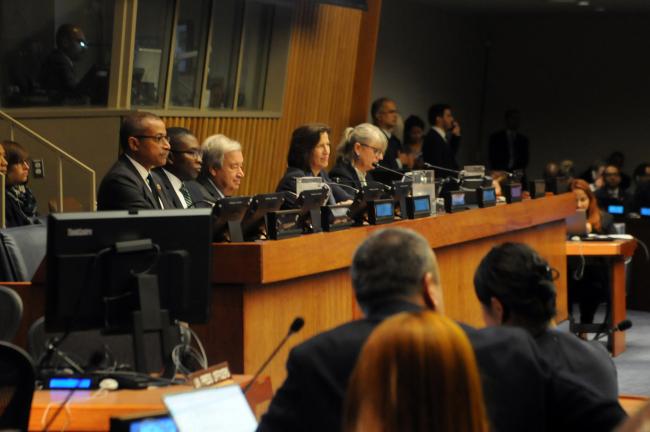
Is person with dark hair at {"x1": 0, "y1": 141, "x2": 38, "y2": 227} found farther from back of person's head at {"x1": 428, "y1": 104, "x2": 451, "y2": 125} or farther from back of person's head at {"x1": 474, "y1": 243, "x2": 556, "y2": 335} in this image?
back of person's head at {"x1": 474, "y1": 243, "x2": 556, "y2": 335}

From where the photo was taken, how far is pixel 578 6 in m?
18.0

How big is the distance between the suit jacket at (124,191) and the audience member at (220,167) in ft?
1.64

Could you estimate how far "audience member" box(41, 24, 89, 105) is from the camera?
1046 centimetres

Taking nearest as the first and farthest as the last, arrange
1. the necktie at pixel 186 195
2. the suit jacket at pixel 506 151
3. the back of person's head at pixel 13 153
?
the necktie at pixel 186 195 → the back of person's head at pixel 13 153 → the suit jacket at pixel 506 151

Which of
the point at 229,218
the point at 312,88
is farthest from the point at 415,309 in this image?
the point at 312,88

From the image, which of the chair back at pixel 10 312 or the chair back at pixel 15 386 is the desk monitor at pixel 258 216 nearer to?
the chair back at pixel 10 312

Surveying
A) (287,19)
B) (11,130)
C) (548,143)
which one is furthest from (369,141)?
(548,143)

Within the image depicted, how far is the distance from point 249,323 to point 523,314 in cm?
190

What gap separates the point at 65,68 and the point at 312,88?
11.4 ft

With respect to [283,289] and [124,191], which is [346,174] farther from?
[283,289]

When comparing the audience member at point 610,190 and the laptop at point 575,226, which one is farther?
the audience member at point 610,190

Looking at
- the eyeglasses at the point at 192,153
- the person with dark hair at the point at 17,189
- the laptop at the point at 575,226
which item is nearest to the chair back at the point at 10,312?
the eyeglasses at the point at 192,153

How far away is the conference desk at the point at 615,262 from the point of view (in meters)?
8.73

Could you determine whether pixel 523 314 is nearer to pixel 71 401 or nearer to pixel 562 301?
pixel 71 401
